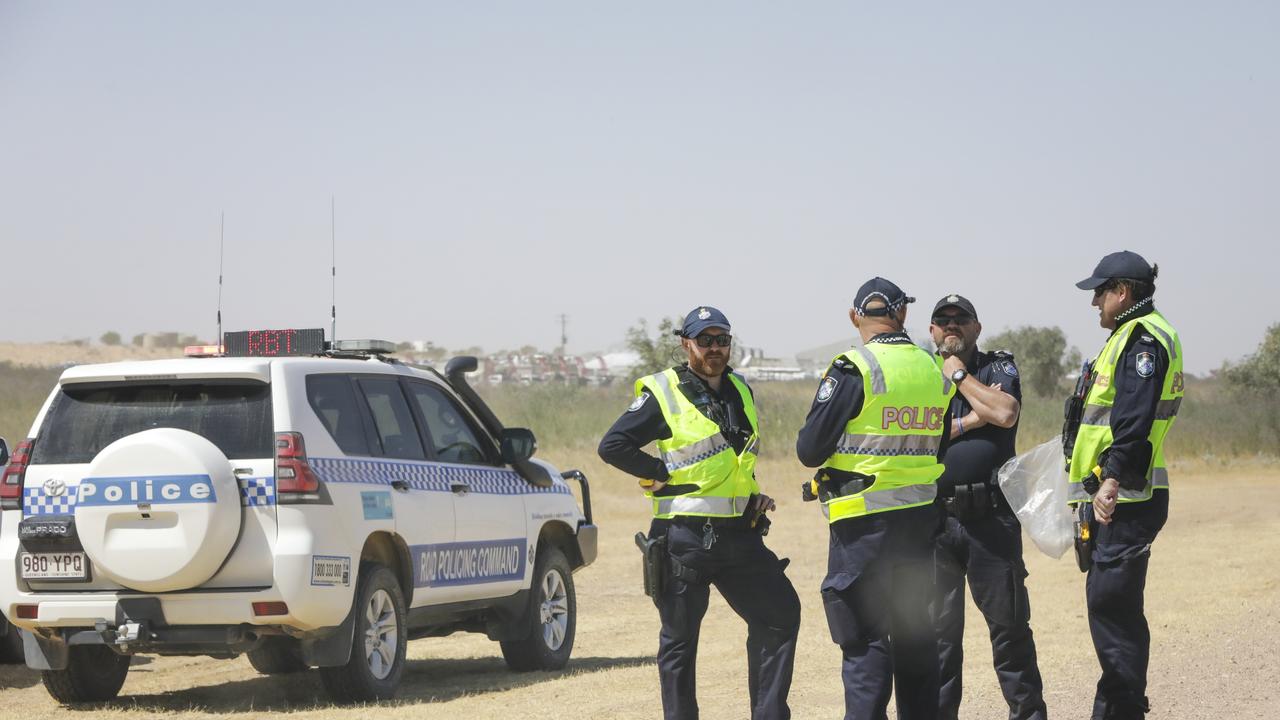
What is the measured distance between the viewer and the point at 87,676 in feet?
30.8

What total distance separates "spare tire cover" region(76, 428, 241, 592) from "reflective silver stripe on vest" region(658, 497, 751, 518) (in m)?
2.71

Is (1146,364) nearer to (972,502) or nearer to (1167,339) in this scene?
(1167,339)

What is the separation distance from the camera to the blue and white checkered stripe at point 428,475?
8.92m

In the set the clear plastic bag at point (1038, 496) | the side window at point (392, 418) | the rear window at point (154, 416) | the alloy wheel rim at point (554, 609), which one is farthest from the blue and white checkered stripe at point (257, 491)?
the clear plastic bag at point (1038, 496)

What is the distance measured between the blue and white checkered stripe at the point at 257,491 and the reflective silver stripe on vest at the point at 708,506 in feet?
8.47

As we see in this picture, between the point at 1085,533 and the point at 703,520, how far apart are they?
1621 millimetres

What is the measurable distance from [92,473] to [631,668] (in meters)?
3.96

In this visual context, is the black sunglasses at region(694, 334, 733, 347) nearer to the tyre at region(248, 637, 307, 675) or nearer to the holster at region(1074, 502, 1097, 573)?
the holster at region(1074, 502, 1097, 573)

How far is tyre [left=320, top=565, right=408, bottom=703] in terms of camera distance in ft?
29.8

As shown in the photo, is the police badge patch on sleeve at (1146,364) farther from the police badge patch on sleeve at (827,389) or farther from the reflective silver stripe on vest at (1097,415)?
the police badge patch on sleeve at (827,389)

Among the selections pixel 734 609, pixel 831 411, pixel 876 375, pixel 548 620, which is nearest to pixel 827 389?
pixel 831 411

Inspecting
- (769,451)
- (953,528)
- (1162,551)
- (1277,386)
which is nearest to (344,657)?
(953,528)

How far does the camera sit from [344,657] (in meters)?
8.94

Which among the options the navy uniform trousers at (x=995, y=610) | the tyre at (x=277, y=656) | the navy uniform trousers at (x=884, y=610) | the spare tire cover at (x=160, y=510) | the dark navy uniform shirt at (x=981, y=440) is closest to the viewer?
the navy uniform trousers at (x=884, y=610)
